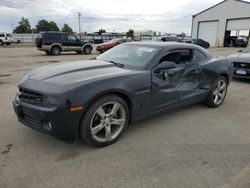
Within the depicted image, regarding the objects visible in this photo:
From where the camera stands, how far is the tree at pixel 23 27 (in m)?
84.0

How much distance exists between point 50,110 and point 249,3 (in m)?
35.4

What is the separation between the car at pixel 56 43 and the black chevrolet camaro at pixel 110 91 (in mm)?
13249

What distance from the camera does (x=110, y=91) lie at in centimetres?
292

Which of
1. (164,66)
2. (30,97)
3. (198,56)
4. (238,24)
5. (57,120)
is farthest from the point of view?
(238,24)

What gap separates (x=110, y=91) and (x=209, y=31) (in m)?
37.7

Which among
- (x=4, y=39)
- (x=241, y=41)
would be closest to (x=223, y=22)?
(x=241, y=41)

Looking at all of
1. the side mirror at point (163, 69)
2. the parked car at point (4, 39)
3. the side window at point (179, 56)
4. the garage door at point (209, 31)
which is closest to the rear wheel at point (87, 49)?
the side window at point (179, 56)

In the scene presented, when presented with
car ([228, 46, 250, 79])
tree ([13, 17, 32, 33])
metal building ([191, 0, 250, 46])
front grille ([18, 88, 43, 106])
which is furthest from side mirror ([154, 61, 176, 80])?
tree ([13, 17, 32, 33])

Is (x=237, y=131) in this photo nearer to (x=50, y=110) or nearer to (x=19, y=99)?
(x=50, y=110)

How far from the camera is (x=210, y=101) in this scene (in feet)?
15.6

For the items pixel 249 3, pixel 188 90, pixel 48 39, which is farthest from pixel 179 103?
pixel 249 3

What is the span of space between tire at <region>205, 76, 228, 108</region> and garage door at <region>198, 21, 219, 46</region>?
111 feet

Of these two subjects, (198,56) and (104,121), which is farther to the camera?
(198,56)

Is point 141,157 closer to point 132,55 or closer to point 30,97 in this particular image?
point 30,97
